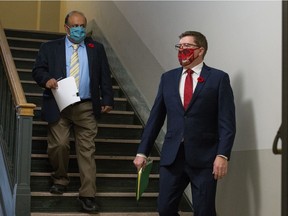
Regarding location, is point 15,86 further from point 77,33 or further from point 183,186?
point 183,186

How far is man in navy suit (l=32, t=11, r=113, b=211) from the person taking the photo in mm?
4031

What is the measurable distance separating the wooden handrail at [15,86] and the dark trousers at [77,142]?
34cm

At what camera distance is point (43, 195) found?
407 cm

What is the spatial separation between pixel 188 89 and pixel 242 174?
70cm

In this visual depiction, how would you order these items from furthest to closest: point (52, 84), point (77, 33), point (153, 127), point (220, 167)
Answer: point (77, 33) < point (52, 84) < point (153, 127) < point (220, 167)

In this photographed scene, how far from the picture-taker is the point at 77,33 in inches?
161

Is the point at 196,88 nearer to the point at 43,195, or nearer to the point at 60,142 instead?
the point at 60,142

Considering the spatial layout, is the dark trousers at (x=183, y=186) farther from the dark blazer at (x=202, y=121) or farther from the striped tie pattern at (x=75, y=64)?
the striped tie pattern at (x=75, y=64)

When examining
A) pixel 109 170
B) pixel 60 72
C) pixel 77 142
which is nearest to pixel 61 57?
pixel 60 72

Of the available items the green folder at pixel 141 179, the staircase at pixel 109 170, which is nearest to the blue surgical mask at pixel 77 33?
the staircase at pixel 109 170

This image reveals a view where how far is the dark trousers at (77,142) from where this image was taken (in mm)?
4027

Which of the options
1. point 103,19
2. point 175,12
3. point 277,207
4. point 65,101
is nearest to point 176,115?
point 277,207

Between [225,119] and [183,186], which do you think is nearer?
[225,119]

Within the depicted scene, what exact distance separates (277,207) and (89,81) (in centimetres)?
177
